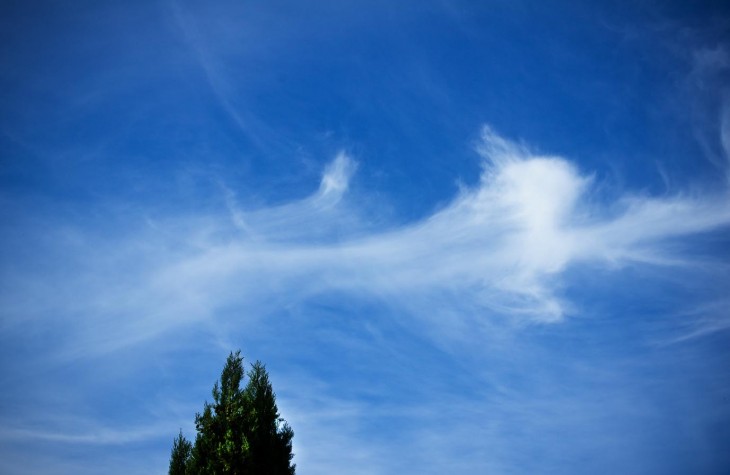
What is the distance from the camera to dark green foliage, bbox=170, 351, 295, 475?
1658cm

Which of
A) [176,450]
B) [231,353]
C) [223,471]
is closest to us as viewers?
[223,471]

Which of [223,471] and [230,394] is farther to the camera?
[230,394]

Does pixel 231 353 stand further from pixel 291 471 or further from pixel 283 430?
pixel 291 471

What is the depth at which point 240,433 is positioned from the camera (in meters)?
17.0

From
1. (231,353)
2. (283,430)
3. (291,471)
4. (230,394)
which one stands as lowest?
(291,471)

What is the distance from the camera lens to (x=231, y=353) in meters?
19.3

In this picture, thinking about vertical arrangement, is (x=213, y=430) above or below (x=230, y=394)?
below

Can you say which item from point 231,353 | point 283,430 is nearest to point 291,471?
point 283,430

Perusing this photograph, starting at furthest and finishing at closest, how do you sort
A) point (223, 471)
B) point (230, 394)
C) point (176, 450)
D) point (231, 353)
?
1. point (176, 450)
2. point (231, 353)
3. point (230, 394)
4. point (223, 471)

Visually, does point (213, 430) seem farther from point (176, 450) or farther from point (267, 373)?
point (176, 450)

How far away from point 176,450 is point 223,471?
674 cm

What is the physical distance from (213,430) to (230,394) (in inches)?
60.3

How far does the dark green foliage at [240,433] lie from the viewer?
1658cm

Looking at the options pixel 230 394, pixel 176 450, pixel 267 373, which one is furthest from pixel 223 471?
pixel 176 450
